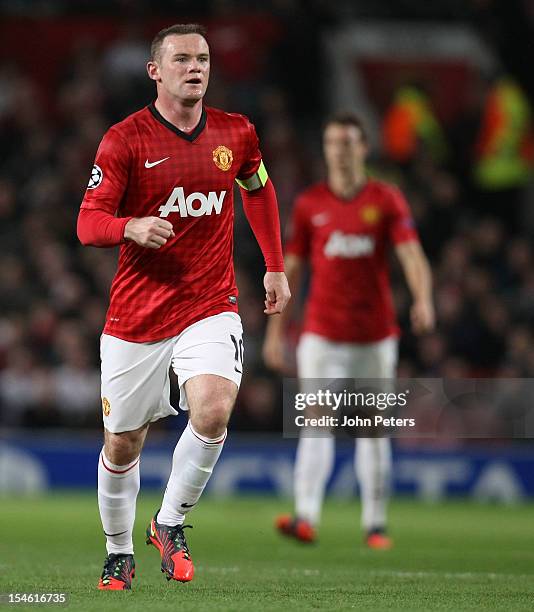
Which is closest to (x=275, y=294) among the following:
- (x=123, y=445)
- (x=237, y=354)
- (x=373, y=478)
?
(x=237, y=354)

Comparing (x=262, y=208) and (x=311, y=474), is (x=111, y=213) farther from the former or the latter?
(x=311, y=474)

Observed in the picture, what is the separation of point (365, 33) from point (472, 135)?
2972 millimetres

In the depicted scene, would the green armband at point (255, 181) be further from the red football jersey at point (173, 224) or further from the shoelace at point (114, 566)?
the shoelace at point (114, 566)

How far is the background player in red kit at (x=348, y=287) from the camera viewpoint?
9367 mm

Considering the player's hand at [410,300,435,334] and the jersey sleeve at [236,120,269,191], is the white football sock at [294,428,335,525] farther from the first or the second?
the jersey sleeve at [236,120,269,191]

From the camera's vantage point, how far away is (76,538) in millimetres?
9414

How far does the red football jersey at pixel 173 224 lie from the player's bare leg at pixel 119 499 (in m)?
0.49

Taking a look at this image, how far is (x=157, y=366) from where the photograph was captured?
20.5 feet

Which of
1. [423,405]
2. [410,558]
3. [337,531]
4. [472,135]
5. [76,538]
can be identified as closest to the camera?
[410,558]

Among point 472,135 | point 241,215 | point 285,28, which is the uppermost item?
point 285,28

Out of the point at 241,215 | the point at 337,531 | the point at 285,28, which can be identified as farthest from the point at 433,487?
the point at 285,28

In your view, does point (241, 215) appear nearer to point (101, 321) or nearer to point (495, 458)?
point (101, 321)

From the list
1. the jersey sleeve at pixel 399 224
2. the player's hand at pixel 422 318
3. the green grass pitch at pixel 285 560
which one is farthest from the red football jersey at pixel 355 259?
the green grass pitch at pixel 285 560

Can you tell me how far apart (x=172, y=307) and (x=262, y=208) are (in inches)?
29.2
